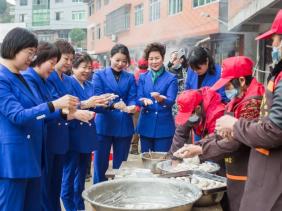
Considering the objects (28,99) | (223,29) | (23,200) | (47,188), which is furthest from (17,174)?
(223,29)

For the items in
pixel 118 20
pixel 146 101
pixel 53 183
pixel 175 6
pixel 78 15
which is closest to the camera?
pixel 53 183

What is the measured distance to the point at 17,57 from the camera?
3.03 meters

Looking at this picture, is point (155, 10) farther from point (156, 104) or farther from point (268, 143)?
point (268, 143)

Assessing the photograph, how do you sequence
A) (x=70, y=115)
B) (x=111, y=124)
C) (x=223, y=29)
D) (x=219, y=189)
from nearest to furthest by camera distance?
(x=219, y=189), (x=70, y=115), (x=111, y=124), (x=223, y=29)

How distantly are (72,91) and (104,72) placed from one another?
591mm

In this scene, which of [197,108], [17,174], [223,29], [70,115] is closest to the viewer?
[17,174]

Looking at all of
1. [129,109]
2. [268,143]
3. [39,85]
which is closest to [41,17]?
[129,109]

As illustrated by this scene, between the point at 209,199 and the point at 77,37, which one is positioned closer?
the point at 209,199

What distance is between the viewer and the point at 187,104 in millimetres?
3260

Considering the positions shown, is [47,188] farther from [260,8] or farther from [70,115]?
[260,8]

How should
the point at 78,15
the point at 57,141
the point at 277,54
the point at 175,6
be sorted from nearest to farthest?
1. the point at 277,54
2. the point at 57,141
3. the point at 175,6
4. the point at 78,15

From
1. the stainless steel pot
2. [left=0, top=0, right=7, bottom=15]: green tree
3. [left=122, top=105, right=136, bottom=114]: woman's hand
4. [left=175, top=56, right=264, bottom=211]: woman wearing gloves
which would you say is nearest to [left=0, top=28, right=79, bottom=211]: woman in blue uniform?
[left=175, top=56, right=264, bottom=211]: woman wearing gloves

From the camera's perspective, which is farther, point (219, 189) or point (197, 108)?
point (197, 108)

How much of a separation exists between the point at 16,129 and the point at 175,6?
62.4 ft
